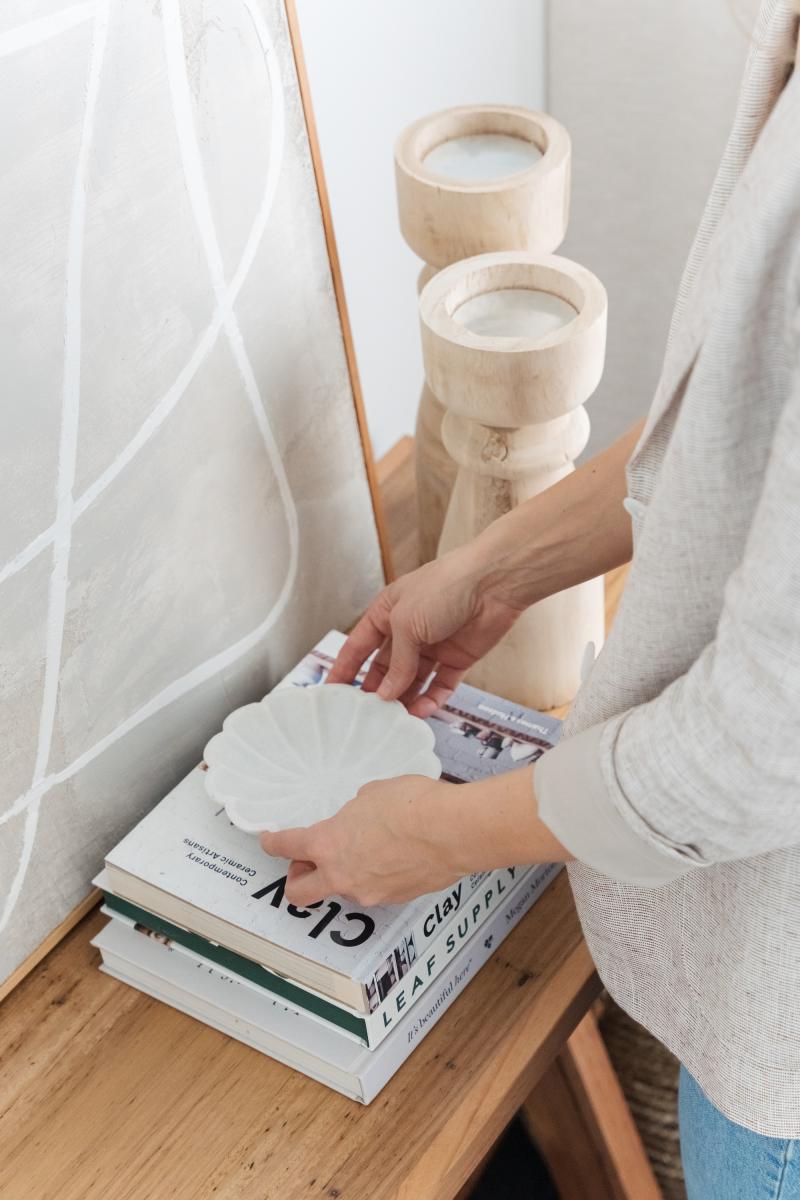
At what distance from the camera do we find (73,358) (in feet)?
2.25

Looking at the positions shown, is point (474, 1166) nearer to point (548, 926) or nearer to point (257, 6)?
point (548, 926)

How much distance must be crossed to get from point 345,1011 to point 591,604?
344 millimetres

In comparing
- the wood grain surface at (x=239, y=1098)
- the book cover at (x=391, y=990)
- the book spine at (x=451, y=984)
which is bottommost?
the wood grain surface at (x=239, y=1098)

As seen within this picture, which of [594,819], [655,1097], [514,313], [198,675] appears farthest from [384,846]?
[655,1097]

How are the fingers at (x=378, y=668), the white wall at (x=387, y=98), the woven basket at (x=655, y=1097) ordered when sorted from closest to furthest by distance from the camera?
the fingers at (x=378, y=668) → the white wall at (x=387, y=98) → the woven basket at (x=655, y=1097)

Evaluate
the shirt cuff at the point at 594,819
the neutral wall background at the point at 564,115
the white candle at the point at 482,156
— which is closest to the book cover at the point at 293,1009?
the shirt cuff at the point at 594,819

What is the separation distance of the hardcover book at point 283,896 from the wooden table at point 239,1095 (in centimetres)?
7

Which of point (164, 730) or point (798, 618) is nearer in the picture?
point (798, 618)

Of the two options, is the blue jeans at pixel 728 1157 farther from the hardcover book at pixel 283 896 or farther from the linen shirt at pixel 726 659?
the hardcover book at pixel 283 896

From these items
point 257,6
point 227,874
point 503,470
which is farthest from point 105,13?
point 227,874

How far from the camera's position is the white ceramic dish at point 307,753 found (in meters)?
0.80

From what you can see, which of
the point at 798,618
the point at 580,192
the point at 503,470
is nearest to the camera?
the point at 798,618

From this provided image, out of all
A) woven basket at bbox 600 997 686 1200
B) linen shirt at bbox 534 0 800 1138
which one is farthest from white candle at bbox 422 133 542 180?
woven basket at bbox 600 997 686 1200

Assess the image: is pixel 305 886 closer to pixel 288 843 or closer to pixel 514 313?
pixel 288 843
